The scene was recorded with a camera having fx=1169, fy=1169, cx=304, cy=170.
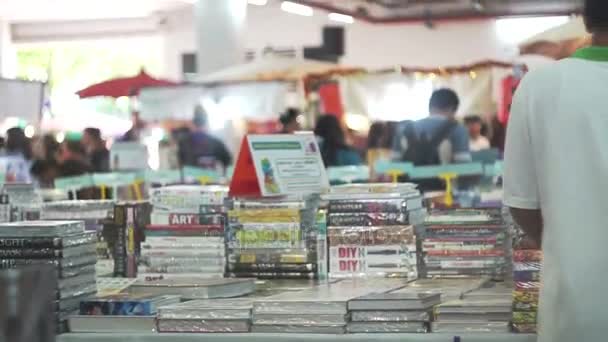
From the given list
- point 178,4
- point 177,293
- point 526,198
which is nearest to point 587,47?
point 526,198

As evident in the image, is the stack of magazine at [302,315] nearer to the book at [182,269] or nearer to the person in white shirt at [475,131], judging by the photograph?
the book at [182,269]

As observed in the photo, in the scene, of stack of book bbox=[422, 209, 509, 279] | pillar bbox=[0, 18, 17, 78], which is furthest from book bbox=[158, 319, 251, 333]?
pillar bbox=[0, 18, 17, 78]

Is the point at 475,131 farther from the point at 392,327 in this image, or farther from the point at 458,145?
the point at 392,327

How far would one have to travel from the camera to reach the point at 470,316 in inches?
126

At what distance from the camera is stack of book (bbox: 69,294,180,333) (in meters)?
3.36

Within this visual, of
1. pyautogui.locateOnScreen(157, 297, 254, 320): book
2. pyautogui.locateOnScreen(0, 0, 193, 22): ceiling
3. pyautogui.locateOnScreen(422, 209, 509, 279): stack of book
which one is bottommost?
pyautogui.locateOnScreen(157, 297, 254, 320): book

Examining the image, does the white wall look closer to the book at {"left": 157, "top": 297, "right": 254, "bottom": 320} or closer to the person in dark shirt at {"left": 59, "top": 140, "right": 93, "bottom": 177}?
the person in dark shirt at {"left": 59, "top": 140, "right": 93, "bottom": 177}

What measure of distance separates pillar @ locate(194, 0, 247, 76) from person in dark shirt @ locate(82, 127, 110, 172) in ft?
8.90

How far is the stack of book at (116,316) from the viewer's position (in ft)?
11.0

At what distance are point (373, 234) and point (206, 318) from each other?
0.81 meters

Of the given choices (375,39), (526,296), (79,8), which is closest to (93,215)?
(526,296)

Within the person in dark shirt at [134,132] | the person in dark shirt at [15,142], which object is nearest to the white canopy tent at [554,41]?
the person in dark shirt at [15,142]

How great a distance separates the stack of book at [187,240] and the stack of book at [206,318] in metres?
0.62

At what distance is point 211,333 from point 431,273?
916 millimetres
